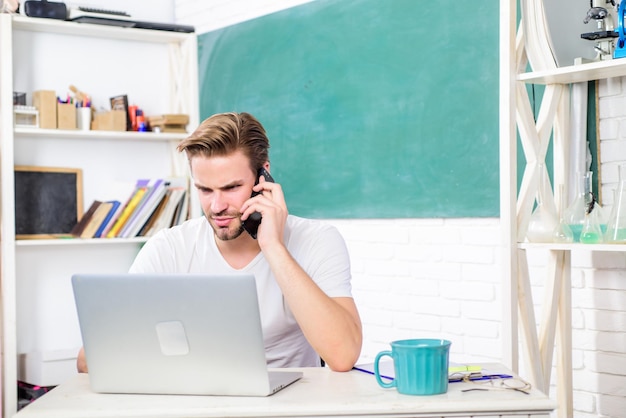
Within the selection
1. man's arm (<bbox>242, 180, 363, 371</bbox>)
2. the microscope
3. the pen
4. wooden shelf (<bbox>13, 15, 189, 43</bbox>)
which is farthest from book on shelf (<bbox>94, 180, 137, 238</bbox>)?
the pen

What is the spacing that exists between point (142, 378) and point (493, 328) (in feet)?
5.64

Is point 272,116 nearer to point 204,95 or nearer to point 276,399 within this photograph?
point 204,95

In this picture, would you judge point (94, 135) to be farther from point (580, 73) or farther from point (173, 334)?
point (173, 334)

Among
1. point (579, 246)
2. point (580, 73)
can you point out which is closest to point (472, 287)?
point (579, 246)

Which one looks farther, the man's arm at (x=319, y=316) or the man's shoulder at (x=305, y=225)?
the man's shoulder at (x=305, y=225)

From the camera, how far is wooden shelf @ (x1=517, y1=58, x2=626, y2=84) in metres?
2.36

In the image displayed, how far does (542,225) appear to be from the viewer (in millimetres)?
2559

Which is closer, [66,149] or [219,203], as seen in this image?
[219,203]

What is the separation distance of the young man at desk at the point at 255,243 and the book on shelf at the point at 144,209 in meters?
1.90

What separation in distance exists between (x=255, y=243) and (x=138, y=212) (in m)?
2.04

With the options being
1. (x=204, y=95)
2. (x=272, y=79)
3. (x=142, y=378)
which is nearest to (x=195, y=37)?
(x=204, y=95)

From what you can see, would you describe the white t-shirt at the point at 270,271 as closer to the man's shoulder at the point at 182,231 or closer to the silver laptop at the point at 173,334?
the man's shoulder at the point at 182,231

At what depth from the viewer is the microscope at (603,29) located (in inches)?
99.0

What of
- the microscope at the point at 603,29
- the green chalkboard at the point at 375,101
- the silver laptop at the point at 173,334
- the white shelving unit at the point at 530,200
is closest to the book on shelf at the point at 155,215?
the green chalkboard at the point at 375,101
